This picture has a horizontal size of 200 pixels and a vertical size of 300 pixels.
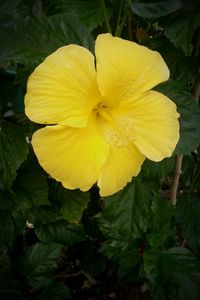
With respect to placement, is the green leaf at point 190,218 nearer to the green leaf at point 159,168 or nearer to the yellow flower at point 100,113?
the green leaf at point 159,168

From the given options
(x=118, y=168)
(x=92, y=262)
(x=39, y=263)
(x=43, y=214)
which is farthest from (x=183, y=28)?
(x=92, y=262)

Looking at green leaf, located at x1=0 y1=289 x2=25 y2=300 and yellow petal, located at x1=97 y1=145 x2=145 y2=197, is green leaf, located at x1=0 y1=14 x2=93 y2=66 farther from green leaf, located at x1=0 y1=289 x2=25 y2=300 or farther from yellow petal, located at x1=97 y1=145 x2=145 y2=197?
green leaf, located at x1=0 y1=289 x2=25 y2=300

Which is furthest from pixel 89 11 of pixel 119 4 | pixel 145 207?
pixel 145 207

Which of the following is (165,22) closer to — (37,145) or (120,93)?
(120,93)

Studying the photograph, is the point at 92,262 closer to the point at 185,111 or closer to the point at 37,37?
the point at 185,111

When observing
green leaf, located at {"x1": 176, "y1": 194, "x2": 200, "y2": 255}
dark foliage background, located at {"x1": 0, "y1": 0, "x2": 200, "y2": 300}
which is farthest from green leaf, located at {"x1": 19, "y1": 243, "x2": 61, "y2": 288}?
green leaf, located at {"x1": 176, "y1": 194, "x2": 200, "y2": 255}

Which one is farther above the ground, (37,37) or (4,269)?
(37,37)

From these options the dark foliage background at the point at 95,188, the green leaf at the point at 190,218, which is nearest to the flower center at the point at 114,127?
the dark foliage background at the point at 95,188
